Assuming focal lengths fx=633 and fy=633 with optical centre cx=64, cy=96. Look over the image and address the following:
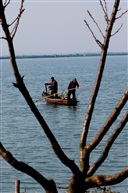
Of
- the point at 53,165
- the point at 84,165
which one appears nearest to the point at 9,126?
the point at 53,165

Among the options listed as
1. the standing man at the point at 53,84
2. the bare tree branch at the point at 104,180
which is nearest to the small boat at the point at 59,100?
the standing man at the point at 53,84

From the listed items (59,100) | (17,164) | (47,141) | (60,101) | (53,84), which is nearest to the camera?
(17,164)

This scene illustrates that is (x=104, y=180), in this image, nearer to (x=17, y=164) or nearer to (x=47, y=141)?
(x=17, y=164)

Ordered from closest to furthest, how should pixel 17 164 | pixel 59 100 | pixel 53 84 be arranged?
pixel 17 164
pixel 53 84
pixel 59 100

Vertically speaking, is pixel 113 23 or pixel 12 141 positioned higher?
pixel 113 23

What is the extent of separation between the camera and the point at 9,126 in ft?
107

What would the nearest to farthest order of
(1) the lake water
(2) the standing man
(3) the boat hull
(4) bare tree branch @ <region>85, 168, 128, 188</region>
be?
(4) bare tree branch @ <region>85, 168, 128, 188</region> < (1) the lake water < (2) the standing man < (3) the boat hull

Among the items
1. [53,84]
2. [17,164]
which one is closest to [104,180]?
[17,164]

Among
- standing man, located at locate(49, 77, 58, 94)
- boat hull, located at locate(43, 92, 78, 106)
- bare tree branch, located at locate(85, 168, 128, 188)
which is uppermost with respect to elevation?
bare tree branch, located at locate(85, 168, 128, 188)

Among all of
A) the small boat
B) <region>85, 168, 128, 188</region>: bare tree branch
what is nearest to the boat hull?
the small boat

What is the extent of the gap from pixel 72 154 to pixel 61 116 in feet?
48.7

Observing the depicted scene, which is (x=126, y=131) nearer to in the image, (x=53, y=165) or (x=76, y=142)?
(x=76, y=142)

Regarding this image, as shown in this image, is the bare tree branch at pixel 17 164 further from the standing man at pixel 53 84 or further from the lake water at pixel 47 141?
the standing man at pixel 53 84

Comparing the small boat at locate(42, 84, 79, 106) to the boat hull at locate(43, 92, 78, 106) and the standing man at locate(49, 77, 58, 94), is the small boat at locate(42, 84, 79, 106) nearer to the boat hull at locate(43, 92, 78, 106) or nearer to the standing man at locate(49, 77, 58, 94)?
the boat hull at locate(43, 92, 78, 106)
